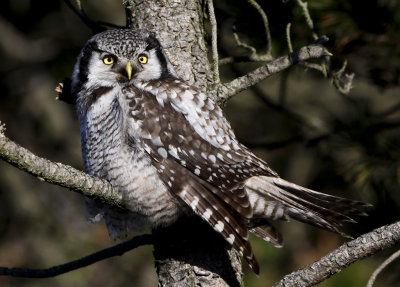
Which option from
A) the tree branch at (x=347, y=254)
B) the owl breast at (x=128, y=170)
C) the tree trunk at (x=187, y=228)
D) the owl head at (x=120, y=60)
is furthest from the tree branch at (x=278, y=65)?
the tree branch at (x=347, y=254)

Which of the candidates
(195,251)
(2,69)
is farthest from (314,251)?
(2,69)

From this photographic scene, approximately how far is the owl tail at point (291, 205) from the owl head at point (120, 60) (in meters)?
0.79

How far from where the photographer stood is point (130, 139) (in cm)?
291

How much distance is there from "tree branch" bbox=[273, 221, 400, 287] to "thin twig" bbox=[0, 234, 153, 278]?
0.92 m

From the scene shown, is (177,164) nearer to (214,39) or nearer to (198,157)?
(198,157)

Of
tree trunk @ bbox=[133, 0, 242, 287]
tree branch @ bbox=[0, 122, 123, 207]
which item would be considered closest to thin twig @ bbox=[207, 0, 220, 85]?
tree trunk @ bbox=[133, 0, 242, 287]

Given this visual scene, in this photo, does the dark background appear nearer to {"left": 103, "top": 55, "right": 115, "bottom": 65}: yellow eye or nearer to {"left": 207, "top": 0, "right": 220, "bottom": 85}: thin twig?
{"left": 103, "top": 55, "right": 115, "bottom": 65}: yellow eye

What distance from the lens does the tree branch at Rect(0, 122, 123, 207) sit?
6.81 feet

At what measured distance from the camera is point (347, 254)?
84.6 inches

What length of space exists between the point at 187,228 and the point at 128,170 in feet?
1.40

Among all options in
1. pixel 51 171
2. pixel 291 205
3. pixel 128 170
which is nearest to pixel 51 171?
pixel 51 171

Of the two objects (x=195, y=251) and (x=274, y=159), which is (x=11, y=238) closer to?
(x=274, y=159)

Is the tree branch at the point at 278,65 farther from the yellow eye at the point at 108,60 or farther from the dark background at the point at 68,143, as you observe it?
the dark background at the point at 68,143

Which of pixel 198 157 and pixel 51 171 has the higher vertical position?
Answer: pixel 51 171
